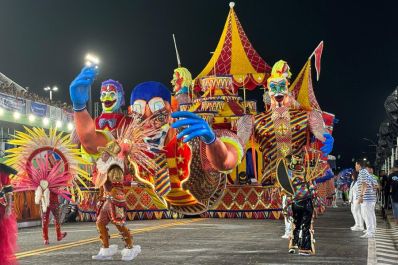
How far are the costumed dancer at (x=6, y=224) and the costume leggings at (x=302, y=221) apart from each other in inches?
208

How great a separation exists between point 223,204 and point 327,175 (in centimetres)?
473

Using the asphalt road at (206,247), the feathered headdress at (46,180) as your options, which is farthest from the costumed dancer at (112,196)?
the feathered headdress at (46,180)

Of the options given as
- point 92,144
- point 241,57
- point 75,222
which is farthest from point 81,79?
point 241,57

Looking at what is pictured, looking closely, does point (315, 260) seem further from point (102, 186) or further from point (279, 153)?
point (279, 153)

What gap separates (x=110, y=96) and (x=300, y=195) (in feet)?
26.2

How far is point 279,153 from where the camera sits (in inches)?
716

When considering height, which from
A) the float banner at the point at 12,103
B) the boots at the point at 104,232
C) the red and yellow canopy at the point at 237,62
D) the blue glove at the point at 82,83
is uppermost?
the red and yellow canopy at the point at 237,62

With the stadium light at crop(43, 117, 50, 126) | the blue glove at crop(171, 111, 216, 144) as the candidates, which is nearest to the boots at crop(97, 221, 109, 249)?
the blue glove at crop(171, 111, 216, 144)

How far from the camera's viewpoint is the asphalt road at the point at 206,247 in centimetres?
1084

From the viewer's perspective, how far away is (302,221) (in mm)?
12039

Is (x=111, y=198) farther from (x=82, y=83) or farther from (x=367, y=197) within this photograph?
(x=367, y=197)

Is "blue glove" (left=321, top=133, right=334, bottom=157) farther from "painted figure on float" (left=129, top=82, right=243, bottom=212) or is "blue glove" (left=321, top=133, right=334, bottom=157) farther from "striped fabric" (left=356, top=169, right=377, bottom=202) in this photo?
"painted figure on float" (left=129, top=82, right=243, bottom=212)

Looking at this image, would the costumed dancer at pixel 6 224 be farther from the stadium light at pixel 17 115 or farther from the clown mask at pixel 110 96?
the stadium light at pixel 17 115

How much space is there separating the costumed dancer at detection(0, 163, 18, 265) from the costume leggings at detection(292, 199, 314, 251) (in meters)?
5.29
